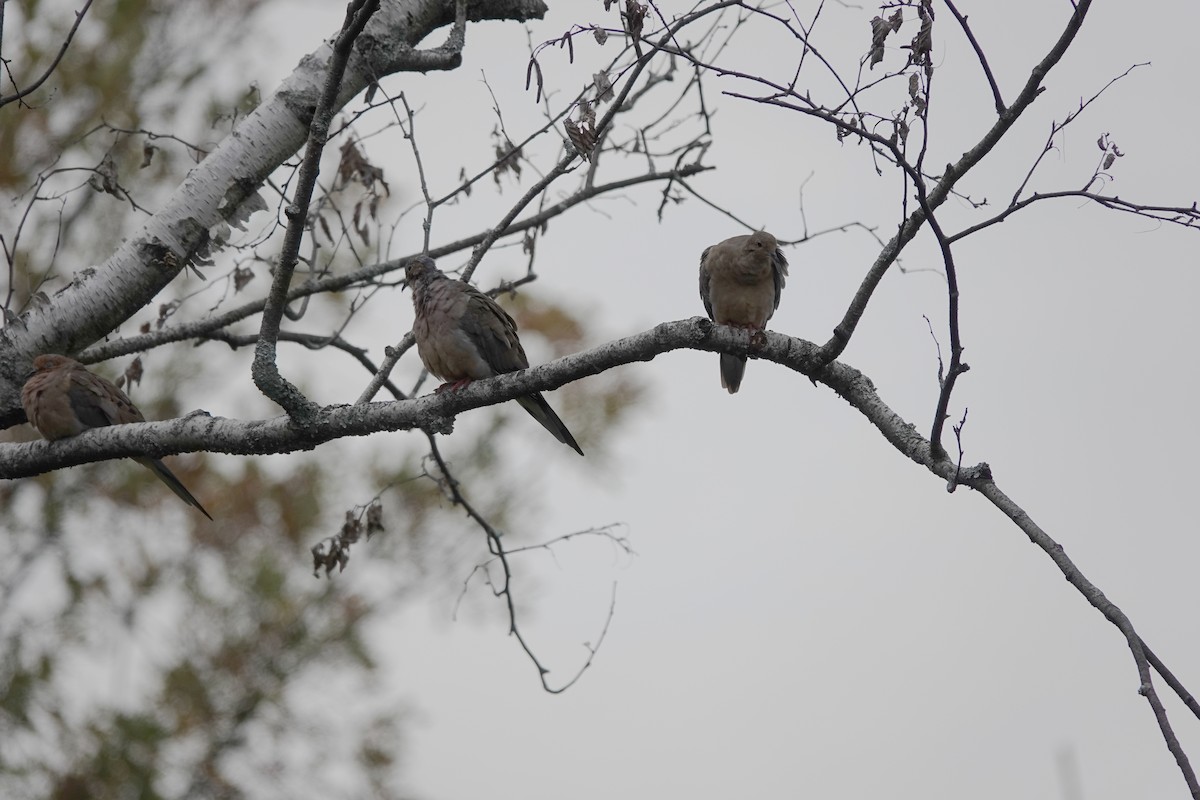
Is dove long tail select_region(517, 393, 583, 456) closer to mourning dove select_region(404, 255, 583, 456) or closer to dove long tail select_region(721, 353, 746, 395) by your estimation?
mourning dove select_region(404, 255, 583, 456)

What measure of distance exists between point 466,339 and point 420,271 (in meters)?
0.50

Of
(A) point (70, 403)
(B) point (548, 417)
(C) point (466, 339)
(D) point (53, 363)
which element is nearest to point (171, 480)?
(A) point (70, 403)

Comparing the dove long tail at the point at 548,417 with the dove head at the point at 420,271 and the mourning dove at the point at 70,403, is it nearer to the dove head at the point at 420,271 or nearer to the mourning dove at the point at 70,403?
the dove head at the point at 420,271

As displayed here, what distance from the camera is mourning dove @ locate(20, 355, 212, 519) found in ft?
15.3

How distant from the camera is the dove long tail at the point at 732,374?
19.9 feet

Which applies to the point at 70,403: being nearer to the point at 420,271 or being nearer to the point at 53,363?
the point at 53,363

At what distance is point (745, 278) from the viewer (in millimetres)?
5625

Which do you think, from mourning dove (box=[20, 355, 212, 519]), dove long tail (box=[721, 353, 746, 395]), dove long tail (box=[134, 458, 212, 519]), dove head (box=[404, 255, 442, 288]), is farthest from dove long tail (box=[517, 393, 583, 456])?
dove long tail (box=[721, 353, 746, 395])

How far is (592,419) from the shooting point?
11.1m

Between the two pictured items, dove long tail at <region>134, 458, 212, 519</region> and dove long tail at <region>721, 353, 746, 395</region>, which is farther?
dove long tail at <region>721, 353, 746, 395</region>

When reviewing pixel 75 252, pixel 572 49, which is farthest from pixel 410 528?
pixel 572 49

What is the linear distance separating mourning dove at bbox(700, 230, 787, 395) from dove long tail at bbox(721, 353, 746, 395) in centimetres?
31

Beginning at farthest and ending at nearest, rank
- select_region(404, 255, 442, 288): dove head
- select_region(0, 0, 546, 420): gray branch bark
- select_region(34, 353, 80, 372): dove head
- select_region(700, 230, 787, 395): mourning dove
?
1. select_region(700, 230, 787, 395): mourning dove
2. select_region(404, 255, 442, 288): dove head
3. select_region(34, 353, 80, 372): dove head
4. select_region(0, 0, 546, 420): gray branch bark

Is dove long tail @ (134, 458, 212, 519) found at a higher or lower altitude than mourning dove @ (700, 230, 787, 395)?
lower
